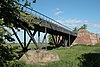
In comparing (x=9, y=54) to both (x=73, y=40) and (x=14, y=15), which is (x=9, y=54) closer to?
(x=14, y=15)

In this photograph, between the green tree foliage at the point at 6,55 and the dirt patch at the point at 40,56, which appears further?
the dirt patch at the point at 40,56

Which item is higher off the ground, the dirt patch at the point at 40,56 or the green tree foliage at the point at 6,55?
the green tree foliage at the point at 6,55

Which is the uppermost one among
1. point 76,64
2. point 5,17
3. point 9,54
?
point 5,17

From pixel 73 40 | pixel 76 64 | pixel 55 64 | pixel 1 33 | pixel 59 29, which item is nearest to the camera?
pixel 1 33

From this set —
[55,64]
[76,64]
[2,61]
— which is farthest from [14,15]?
[76,64]

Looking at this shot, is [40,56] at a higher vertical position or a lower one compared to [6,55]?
lower

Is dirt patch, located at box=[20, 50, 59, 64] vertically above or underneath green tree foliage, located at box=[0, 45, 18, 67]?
underneath

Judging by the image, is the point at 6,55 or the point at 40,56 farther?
the point at 40,56

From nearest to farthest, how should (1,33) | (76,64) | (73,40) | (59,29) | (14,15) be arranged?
(1,33) < (14,15) < (76,64) < (59,29) < (73,40)

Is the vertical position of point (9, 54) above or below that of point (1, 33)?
below

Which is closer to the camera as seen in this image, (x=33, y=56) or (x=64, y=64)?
(x=64, y=64)

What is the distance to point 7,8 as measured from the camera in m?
5.97

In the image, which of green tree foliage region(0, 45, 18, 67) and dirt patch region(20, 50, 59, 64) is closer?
green tree foliage region(0, 45, 18, 67)

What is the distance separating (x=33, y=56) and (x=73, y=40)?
42.8 m
